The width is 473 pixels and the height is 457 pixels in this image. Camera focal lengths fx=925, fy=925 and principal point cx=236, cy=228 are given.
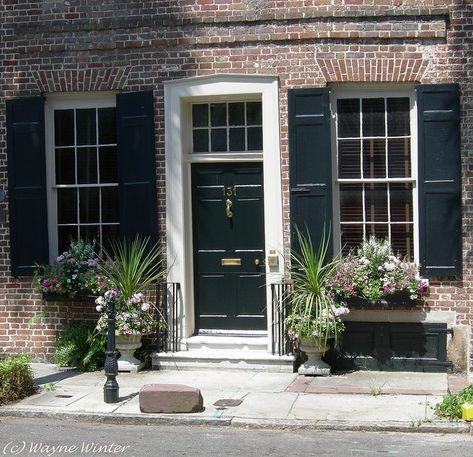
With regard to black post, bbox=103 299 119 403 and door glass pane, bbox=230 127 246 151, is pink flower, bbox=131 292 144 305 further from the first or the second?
door glass pane, bbox=230 127 246 151

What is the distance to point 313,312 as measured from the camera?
438 inches

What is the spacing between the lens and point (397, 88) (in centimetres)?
1167

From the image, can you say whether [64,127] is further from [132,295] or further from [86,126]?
[132,295]

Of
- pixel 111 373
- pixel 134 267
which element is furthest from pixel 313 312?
pixel 111 373

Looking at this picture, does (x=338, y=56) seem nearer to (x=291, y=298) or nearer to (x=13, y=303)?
(x=291, y=298)

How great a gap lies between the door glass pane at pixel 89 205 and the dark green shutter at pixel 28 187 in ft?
1.62

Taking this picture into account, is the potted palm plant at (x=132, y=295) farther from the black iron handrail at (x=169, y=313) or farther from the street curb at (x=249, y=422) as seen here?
the street curb at (x=249, y=422)

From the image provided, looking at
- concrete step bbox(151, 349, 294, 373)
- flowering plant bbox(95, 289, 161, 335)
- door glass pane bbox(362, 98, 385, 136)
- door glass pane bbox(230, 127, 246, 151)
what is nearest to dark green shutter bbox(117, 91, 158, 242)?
flowering plant bbox(95, 289, 161, 335)

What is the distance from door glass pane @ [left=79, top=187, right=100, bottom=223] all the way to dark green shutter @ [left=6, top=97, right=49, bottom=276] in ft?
1.62

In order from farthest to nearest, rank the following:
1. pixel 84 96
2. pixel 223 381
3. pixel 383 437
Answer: pixel 84 96, pixel 223 381, pixel 383 437

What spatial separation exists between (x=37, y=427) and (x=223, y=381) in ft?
8.62

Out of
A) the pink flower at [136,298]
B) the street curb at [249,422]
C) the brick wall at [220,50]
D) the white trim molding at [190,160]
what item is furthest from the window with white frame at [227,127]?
the street curb at [249,422]

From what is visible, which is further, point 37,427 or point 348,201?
point 348,201

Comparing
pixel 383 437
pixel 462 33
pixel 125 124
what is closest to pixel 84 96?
pixel 125 124
